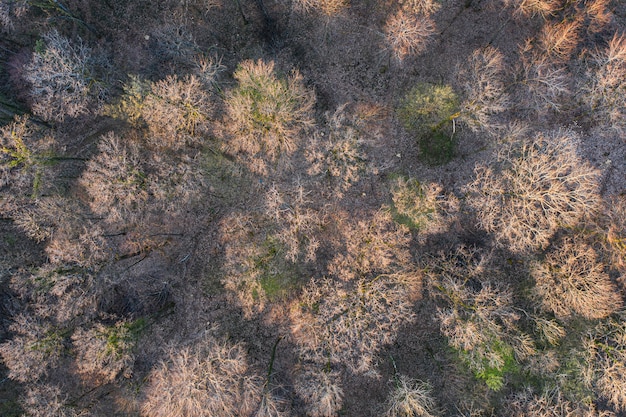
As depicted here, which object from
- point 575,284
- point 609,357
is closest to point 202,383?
point 575,284

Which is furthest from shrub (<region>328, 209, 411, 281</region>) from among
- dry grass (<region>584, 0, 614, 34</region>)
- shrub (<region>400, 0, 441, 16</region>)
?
dry grass (<region>584, 0, 614, 34</region>)

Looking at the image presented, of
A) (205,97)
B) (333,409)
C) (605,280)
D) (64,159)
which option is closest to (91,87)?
(64,159)

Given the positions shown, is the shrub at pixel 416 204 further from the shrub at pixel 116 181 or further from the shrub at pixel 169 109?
the shrub at pixel 116 181

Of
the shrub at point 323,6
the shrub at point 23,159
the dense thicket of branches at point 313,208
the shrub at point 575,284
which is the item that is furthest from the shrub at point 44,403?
the shrub at point 575,284

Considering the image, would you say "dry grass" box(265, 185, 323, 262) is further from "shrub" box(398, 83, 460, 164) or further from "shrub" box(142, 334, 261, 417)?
"shrub" box(398, 83, 460, 164)

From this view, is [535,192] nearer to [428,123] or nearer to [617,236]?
[617,236]
